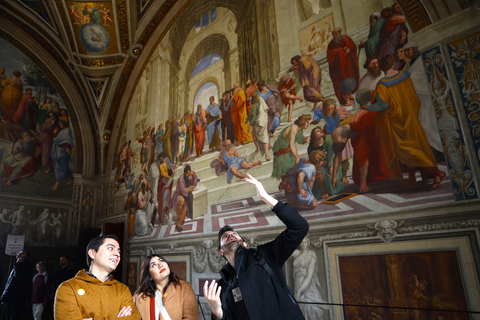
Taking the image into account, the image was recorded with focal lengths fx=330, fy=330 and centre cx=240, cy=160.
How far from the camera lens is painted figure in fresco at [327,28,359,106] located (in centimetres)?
495

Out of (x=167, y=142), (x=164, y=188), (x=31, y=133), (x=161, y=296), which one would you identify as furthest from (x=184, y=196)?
(x=31, y=133)

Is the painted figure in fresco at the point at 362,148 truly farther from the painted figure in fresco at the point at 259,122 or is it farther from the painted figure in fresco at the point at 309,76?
the painted figure in fresco at the point at 259,122

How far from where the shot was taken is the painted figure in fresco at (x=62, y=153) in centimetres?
1065

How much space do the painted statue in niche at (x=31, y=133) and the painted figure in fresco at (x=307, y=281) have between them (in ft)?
28.2

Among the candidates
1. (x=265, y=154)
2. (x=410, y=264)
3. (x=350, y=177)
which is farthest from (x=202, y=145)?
(x=410, y=264)

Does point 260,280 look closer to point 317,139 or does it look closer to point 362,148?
point 362,148

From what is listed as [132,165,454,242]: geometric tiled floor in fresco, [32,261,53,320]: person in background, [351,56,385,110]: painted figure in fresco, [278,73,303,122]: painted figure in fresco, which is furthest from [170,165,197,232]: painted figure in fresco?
[351,56,385,110]: painted figure in fresco

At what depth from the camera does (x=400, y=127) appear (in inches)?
168

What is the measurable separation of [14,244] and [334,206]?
8.96 meters

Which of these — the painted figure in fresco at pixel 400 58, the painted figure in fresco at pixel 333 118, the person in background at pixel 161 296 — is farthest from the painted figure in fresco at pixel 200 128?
the person in background at pixel 161 296

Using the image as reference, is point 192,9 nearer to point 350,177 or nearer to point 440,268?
point 350,177

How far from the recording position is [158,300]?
10.3 feet

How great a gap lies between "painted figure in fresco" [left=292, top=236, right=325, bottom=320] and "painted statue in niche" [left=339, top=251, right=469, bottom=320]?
410 mm

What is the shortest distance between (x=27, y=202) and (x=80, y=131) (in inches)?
114
